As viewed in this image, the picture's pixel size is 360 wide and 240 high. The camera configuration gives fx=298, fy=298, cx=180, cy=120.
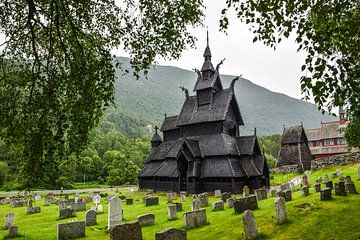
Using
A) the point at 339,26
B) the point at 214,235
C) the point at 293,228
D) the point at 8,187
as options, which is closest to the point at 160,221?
the point at 214,235

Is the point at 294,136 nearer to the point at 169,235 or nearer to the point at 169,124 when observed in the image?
the point at 169,124

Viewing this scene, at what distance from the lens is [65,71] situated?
30.9 ft

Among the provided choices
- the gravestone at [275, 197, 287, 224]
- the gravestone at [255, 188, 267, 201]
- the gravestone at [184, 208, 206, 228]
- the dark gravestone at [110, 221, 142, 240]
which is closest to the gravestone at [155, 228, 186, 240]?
the dark gravestone at [110, 221, 142, 240]

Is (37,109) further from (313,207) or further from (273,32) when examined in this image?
(313,207)

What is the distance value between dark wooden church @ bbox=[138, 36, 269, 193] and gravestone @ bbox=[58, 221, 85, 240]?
17.7 m

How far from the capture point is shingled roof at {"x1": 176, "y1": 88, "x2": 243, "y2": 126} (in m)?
33.5

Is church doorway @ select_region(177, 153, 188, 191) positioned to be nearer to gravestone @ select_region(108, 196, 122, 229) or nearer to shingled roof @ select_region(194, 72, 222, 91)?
shingled roof @ select_region(194, 72, 222, 91)

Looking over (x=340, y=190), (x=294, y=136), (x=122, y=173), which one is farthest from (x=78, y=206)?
(x=294, y=136)

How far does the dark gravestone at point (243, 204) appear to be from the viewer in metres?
14.4

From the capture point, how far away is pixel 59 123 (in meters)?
8.63

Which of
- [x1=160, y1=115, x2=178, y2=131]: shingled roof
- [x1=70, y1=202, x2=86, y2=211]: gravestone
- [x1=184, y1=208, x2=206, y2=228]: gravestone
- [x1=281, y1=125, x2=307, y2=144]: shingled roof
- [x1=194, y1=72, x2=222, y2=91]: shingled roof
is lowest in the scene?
[x1=70, y1=202, x2=86, y2=211]: gravestone

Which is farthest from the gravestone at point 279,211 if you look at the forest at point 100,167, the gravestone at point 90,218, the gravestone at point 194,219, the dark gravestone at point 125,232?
the gravestone at point 90,218

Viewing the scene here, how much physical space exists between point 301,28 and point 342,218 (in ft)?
28.3

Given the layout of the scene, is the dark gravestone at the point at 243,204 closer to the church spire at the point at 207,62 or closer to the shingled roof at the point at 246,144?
the shingled roof at the point at 246,144
